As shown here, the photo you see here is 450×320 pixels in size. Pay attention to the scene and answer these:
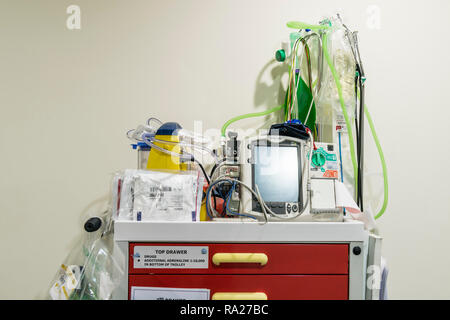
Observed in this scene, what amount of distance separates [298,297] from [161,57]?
110 cm

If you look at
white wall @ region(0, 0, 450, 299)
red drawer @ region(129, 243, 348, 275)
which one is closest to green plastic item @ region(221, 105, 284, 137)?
white wall @ region(0, 0, 450, 299)

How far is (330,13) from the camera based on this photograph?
1.27m

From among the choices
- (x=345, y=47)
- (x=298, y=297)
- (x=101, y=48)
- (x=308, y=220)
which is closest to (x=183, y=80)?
(x=101, y=48)

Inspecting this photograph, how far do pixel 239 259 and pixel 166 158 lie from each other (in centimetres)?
38

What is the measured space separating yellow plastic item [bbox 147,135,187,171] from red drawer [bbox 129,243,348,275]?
24 centimetres

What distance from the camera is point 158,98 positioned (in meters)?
1.23

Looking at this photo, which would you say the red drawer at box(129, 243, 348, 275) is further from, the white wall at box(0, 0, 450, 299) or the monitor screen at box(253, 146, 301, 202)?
the white wall at box(0, 0, 450, 299)

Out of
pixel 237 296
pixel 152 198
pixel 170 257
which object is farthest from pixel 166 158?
pixel 237 296

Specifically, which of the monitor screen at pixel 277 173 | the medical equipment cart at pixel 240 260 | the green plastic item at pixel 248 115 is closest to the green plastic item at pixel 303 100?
the green plastic item at pixel 248 115

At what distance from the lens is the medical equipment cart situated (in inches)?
29.4

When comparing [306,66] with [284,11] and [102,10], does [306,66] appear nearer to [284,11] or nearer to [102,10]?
[284,11]

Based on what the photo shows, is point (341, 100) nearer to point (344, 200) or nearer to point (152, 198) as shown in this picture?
point (344, 200)

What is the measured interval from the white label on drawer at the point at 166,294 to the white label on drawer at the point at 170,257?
→ 0.06 metres

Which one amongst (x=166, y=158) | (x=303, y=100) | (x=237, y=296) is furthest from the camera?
(x=303, y=100)
